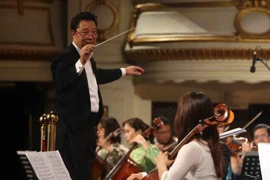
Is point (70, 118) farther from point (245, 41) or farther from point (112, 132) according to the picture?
point (245, 41)

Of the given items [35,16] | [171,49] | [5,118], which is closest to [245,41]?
[171,49]

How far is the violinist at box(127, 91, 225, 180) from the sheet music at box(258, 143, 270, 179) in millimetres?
405

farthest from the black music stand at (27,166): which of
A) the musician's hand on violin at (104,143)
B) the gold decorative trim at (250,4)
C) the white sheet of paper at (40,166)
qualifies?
the gold decorative trim at (250,4)

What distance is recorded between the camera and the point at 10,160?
35.6 ft

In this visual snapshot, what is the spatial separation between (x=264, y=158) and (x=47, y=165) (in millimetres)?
944

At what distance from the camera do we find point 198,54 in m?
8.31

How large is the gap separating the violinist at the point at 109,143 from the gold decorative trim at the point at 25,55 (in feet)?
7.27

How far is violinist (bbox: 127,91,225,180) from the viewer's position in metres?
3.76

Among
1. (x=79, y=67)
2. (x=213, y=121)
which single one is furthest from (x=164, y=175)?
(x=79, y=67)

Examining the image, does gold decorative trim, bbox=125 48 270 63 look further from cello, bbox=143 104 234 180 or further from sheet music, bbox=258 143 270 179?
sheet music, bbox=258 143 270 179

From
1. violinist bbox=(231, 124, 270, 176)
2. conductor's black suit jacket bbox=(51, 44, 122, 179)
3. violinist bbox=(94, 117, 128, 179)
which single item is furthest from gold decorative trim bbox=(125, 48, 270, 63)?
conductor's black suit jacket bbox=(51, 44, 122, 179)

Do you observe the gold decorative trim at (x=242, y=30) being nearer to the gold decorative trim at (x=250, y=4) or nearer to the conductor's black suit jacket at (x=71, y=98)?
the gold decorative trim at (x=250, y=4)

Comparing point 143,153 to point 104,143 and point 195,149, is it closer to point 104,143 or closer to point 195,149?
point 104,143

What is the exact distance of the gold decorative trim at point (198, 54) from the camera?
8.20 meters
